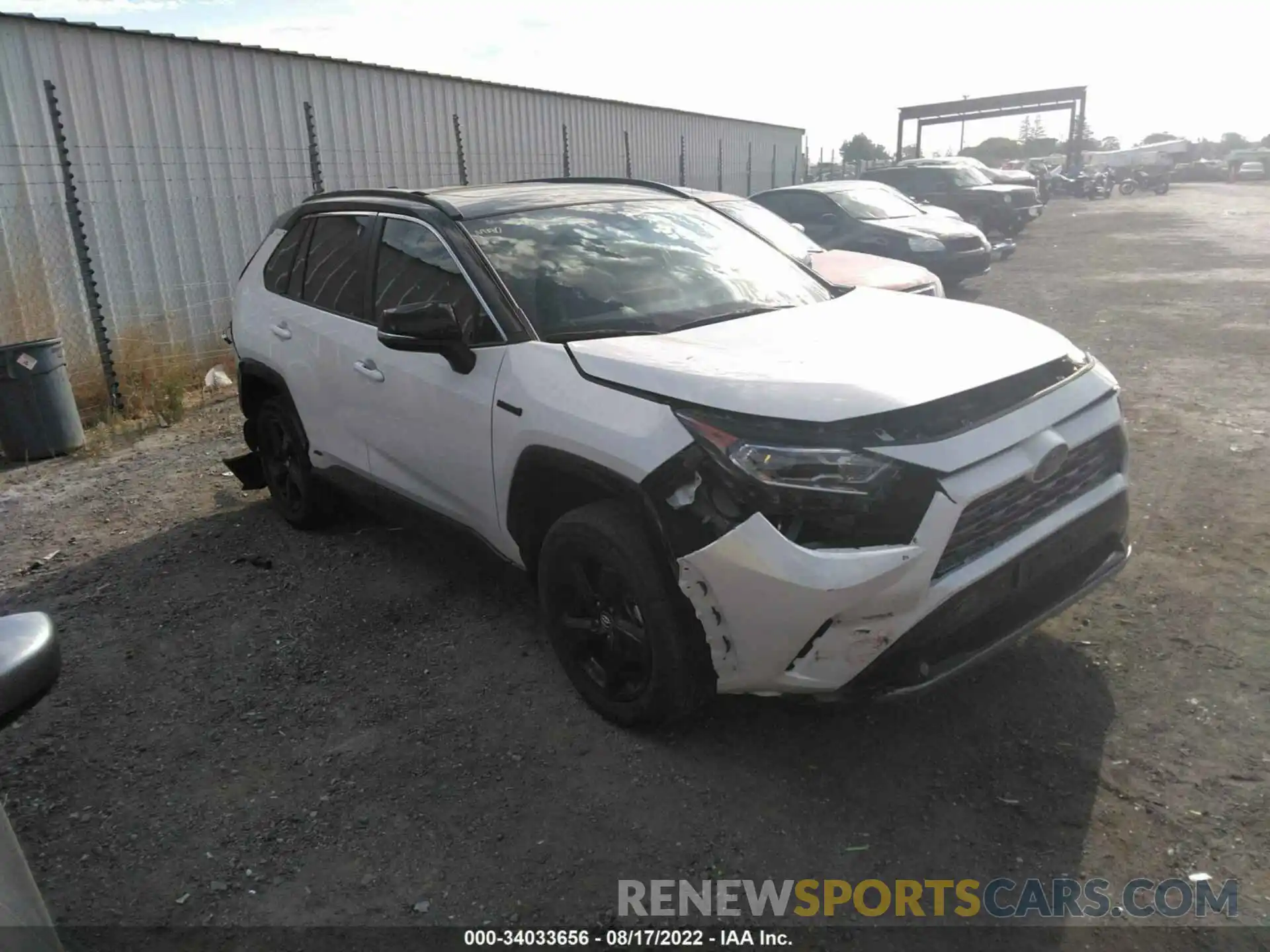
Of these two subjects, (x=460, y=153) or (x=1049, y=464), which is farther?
(x=460, y=153)

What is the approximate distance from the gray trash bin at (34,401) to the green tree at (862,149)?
159ft

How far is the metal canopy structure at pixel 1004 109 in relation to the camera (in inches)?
1569

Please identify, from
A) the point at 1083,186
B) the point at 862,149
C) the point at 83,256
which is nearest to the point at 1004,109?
the point at 1083,186

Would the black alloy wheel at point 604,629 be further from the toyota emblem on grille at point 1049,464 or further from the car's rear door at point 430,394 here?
the toyota emblem on grille at point 1049,464

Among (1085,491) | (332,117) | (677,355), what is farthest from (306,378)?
(332,117)

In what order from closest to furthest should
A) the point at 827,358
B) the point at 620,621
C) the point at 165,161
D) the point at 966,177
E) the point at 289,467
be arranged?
the point at 827,358 → the point at 620,621 → the point at 289,467 → the point at 165,161 → the point at 966,177

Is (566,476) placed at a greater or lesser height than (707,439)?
lesser

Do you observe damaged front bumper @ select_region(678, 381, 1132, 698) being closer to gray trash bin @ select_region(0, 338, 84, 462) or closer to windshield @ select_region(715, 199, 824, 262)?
windshield @ select_region(715, 199, 824, 262)

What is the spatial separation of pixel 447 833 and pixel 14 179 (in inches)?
317

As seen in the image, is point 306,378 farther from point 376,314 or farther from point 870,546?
point 870,546

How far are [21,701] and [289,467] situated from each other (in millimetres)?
4054

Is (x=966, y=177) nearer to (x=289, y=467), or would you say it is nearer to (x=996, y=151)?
(x=289, y=467)

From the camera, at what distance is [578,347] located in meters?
3.25

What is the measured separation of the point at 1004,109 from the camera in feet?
132
